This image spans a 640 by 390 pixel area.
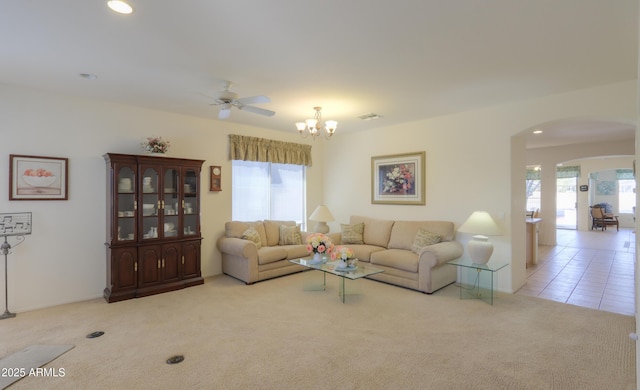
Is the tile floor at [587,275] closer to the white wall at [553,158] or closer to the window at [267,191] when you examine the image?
the white wall at [553,158]

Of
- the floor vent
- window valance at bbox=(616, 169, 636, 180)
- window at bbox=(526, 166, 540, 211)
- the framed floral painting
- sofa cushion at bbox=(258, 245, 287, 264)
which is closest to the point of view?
the floor vent

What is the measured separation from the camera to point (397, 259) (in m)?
4.62

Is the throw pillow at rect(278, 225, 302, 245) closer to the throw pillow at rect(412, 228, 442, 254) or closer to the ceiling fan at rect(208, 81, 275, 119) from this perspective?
the throw pillow at rect(412, 228, 442, 254)

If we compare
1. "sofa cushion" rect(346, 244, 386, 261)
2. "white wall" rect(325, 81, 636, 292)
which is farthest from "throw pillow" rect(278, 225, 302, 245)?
"white wall" rect(325, 81, 636, 292)

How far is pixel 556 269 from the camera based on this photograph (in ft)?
18.7

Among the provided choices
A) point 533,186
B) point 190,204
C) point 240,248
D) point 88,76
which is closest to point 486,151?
point 240,248

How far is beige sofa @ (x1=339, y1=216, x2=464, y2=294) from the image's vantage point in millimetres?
4344

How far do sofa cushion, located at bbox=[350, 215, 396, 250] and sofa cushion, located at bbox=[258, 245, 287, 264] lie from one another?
1.59 m

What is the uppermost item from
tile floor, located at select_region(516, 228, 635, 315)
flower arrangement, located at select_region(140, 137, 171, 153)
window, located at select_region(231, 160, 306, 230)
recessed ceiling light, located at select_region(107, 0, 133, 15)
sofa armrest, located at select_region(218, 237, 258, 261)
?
recessed ceiling light, located at select_region(107, 0, 133, 15)

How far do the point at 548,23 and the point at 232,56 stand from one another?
102 inches

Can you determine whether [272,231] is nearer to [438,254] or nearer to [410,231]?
[410,231]

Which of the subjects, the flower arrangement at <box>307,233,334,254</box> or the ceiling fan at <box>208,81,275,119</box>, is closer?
the ceiling fan at <box>208,81,275,119</box>

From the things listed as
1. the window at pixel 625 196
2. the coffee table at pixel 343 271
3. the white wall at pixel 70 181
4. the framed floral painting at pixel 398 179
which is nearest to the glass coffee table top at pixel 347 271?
the coffee table at pixel 343 271

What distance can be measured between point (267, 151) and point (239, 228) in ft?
5.19
